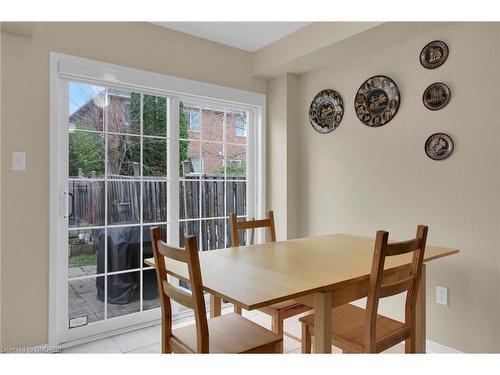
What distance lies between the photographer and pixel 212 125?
3.31 meters

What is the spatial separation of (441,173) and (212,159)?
1.90 m

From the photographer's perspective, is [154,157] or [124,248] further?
[154,157]

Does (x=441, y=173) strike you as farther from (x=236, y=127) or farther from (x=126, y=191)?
(x=126, y=191)

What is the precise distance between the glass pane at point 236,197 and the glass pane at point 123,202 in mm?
892

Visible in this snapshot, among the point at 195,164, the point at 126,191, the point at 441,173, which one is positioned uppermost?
the point at 195,164

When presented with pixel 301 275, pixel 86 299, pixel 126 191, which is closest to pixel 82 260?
pixel 86 299

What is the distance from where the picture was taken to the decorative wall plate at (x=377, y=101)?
8.75ft

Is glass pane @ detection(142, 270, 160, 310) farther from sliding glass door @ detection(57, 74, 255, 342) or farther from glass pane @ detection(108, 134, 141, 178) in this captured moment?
glass pane @ detection(108, 134, 141, 178)

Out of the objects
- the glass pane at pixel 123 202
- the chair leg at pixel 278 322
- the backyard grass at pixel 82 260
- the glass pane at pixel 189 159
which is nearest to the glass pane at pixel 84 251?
the backyard grass at pixel 82 260

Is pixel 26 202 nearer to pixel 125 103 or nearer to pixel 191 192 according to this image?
pixel 125 103

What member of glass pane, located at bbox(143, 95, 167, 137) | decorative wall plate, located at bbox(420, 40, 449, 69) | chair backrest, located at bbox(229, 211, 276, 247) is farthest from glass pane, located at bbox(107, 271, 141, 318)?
decorative wall plate, located at bbox(420, 40, 449, 69)

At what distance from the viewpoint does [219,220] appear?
11.0ft

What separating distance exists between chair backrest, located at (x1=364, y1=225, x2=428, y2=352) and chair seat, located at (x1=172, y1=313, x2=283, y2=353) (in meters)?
0.42

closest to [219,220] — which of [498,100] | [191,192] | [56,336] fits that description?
[191,192]
